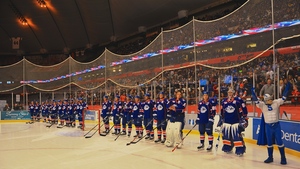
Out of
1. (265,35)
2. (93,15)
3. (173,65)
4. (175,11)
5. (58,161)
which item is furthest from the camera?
(93,15)

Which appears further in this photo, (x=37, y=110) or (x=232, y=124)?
(x=37, y=110)

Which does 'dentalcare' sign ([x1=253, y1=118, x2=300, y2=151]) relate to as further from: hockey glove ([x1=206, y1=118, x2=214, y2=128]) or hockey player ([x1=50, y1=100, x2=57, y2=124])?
hockey player ([x1=50, y1=100, x2=57, y2=124])

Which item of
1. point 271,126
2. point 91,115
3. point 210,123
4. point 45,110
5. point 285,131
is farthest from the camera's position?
point 45,110

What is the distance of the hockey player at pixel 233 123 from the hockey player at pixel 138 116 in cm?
323

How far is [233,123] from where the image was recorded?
6.52 m

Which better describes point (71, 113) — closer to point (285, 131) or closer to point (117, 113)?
point (117, 113)

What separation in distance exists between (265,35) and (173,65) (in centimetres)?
340

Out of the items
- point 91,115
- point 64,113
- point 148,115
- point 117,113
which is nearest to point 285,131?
point 148,115

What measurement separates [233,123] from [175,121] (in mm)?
1669

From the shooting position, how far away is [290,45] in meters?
6.36

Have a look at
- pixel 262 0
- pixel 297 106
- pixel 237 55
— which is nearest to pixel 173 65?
pixel 237 55

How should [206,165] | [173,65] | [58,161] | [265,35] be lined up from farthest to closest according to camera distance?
[173,65] → [265,35] → [58,161] → [206,165]

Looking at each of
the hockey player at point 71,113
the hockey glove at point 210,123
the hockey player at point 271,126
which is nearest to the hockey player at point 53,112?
the hockey player at point 71,113

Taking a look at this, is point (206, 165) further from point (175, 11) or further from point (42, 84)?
point (175, 11)
